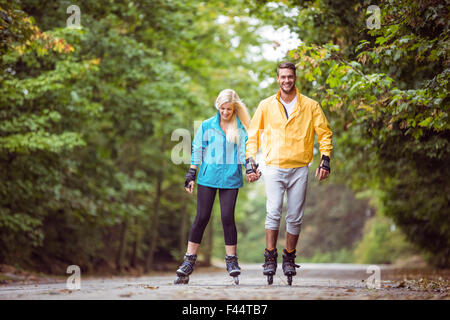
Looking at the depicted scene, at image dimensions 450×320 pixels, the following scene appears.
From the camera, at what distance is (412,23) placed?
22.2ft

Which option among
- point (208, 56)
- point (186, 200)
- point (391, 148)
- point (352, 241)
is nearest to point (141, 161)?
point (186, 200)

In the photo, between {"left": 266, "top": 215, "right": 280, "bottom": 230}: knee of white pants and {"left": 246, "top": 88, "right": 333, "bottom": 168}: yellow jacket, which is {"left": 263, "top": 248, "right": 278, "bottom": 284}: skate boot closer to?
{"left": 266, "top": 215, "right": 280, "bottom": 230}: knee of white pants

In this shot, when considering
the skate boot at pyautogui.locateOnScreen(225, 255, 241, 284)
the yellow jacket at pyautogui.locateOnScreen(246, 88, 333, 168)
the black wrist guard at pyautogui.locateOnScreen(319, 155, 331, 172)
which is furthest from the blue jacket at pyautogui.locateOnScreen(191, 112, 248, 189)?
the black wrist guard at pyautogui.locateOnScreen(319, 155, 331, 172)

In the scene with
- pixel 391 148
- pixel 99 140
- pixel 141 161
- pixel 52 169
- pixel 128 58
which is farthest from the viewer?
pixel 141 161

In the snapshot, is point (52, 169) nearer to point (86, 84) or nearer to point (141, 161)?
point (86, 84)

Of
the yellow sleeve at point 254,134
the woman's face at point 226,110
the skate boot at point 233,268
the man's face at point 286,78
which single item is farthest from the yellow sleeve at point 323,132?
the skate boot at point 233,268

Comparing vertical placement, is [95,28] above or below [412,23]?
above

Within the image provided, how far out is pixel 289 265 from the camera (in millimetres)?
6070

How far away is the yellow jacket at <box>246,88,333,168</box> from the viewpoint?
609cm

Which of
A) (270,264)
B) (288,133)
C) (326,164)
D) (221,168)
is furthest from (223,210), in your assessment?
(326,164)

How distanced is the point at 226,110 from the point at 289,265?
1.96 m

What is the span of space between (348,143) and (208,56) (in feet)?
23.6

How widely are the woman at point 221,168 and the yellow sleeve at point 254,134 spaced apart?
0.17m

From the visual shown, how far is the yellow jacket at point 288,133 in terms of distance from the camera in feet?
20.0
